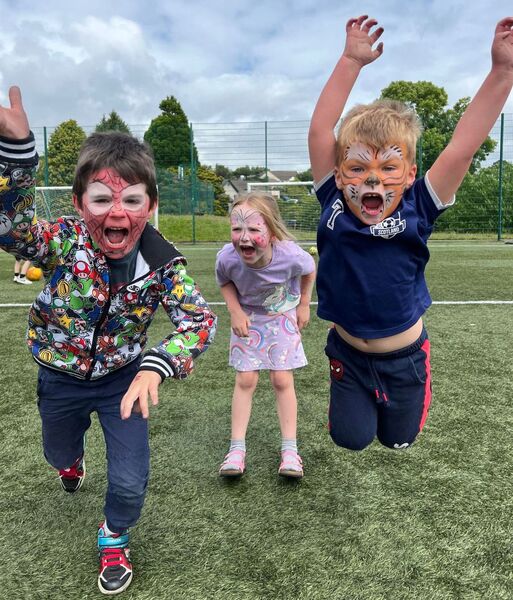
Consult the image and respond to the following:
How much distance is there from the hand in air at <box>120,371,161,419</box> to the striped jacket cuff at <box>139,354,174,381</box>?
0.05 feet

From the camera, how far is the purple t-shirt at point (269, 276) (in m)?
2.94

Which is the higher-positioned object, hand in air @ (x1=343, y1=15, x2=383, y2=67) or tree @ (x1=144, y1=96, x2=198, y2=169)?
tree @ (x1=144, y1=96, x2=198, y2=169)

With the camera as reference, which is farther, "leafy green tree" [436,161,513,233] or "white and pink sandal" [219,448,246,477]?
"leafy green tree" [436,161,513,233]

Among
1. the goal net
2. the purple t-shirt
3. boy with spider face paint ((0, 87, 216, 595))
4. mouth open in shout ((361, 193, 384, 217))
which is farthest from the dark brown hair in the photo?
the goal net

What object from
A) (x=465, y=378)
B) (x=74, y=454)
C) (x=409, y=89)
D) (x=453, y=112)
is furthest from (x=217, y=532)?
(x=409, y=89)

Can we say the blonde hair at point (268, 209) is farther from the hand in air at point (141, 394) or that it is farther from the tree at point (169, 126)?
the tree at point (169, 126)

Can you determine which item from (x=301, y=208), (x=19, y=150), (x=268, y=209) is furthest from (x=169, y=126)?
(x=19, y=150)

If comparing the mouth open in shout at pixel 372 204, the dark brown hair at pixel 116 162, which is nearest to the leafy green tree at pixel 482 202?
the mouth open in shout at pixel 372 204

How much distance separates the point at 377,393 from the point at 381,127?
112 centimetres

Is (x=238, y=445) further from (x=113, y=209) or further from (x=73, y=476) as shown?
(x=113, y=209)

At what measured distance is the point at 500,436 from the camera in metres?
3.04

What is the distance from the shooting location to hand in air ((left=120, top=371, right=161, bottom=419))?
1.63 metres

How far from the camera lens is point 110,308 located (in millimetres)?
2064

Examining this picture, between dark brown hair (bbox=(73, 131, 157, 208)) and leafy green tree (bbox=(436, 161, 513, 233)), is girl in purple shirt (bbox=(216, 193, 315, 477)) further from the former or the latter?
leafy green tree (bbox=(436, 161, 513, 233))
